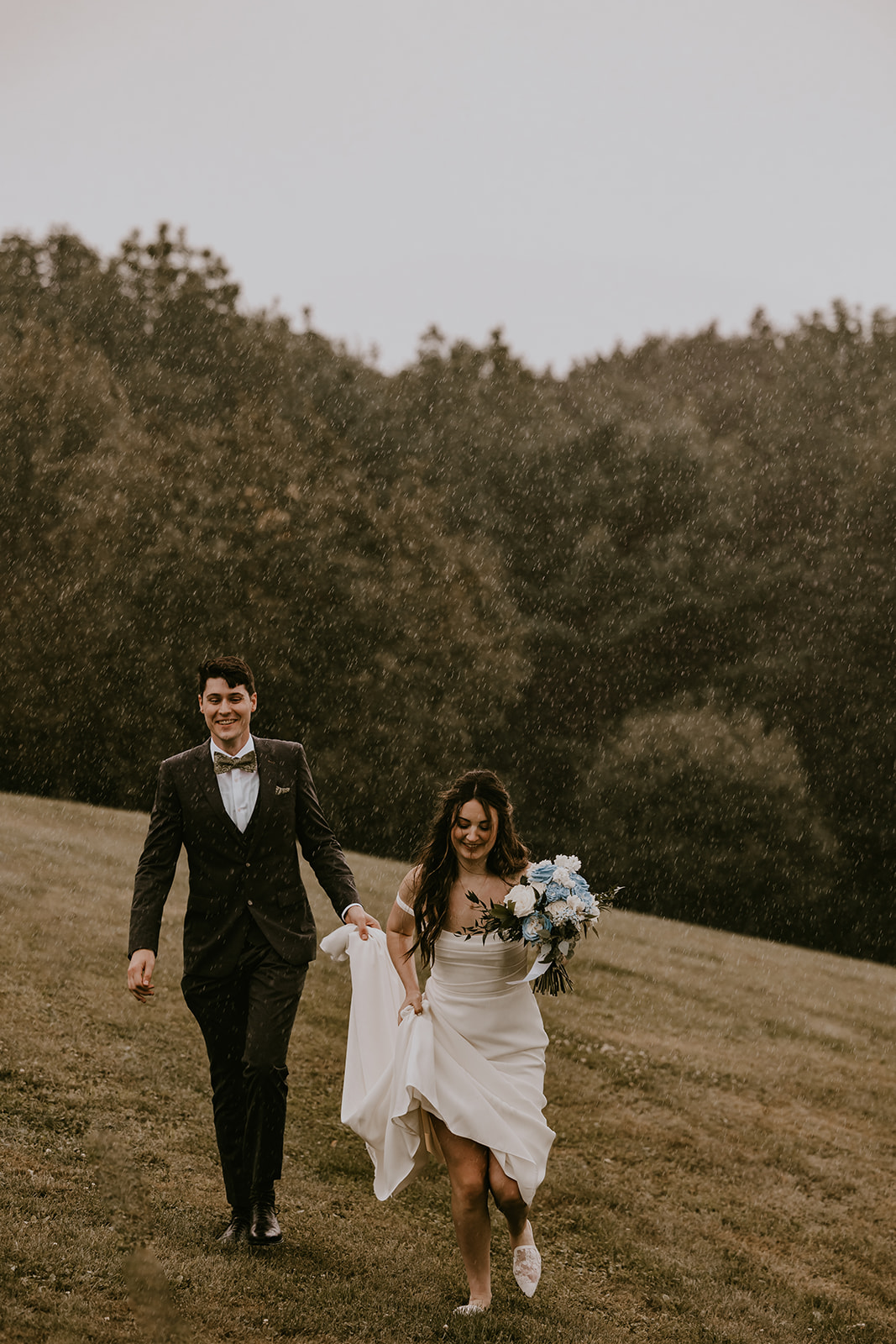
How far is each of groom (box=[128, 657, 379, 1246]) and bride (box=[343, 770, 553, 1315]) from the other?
0.40 m

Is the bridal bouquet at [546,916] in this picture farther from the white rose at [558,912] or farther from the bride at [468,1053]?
the bride at [468,1053]

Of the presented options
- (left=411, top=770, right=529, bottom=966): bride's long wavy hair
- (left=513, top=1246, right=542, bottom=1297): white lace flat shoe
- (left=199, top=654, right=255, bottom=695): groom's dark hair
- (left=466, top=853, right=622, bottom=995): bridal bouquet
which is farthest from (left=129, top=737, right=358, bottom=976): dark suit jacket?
(left=513, top=1246, right=542, bottom=1297): white lace flat shoe

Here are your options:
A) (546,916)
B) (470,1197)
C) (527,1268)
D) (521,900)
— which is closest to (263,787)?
(521,900)

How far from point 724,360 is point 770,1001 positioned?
29274 mm

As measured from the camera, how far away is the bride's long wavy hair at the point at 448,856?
5.86 m

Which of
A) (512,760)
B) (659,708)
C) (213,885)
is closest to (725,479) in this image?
(659,708)

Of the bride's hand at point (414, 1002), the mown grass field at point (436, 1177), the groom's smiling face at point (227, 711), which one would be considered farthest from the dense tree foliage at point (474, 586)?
the groom's smiling face at point (227, 711)

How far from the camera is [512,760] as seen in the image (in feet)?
104

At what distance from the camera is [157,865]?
587 centimetres

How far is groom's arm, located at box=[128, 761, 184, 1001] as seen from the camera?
5762mm

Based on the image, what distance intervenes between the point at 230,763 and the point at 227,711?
244 mm

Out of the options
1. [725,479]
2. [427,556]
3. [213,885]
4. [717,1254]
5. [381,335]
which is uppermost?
[381,335]

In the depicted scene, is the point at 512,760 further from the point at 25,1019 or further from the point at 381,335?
the point at 25,1019

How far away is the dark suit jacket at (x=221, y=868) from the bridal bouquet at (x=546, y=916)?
30.9 inches
